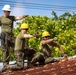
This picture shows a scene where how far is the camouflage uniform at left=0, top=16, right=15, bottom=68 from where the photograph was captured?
7840mm

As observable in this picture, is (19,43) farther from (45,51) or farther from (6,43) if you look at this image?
(45,51)

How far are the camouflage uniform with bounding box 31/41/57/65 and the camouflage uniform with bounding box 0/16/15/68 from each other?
70 centimetres

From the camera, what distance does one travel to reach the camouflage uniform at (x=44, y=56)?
793 centimetres

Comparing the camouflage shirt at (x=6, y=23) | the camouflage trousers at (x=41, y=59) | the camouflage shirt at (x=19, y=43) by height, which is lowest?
the camouflage trousers at (x=41, y=59)

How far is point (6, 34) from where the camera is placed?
25.8 ft

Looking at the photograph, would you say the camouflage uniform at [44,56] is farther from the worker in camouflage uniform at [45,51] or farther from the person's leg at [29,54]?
the person's leg at [29,54]

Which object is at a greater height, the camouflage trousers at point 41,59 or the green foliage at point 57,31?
the green foliage at point 57,31

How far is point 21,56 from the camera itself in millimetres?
7648

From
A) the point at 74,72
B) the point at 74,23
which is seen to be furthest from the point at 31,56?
the point at 74,23

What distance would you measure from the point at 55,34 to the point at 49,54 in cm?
1775

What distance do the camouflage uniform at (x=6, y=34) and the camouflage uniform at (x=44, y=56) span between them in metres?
0.70

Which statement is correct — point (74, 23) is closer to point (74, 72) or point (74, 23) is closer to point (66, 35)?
point (66, 35)

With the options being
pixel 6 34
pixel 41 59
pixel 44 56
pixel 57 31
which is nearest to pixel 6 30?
pixel 6 34

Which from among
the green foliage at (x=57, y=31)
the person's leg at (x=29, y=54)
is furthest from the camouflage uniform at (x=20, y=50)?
the green foliage at (x=57, y=31)
